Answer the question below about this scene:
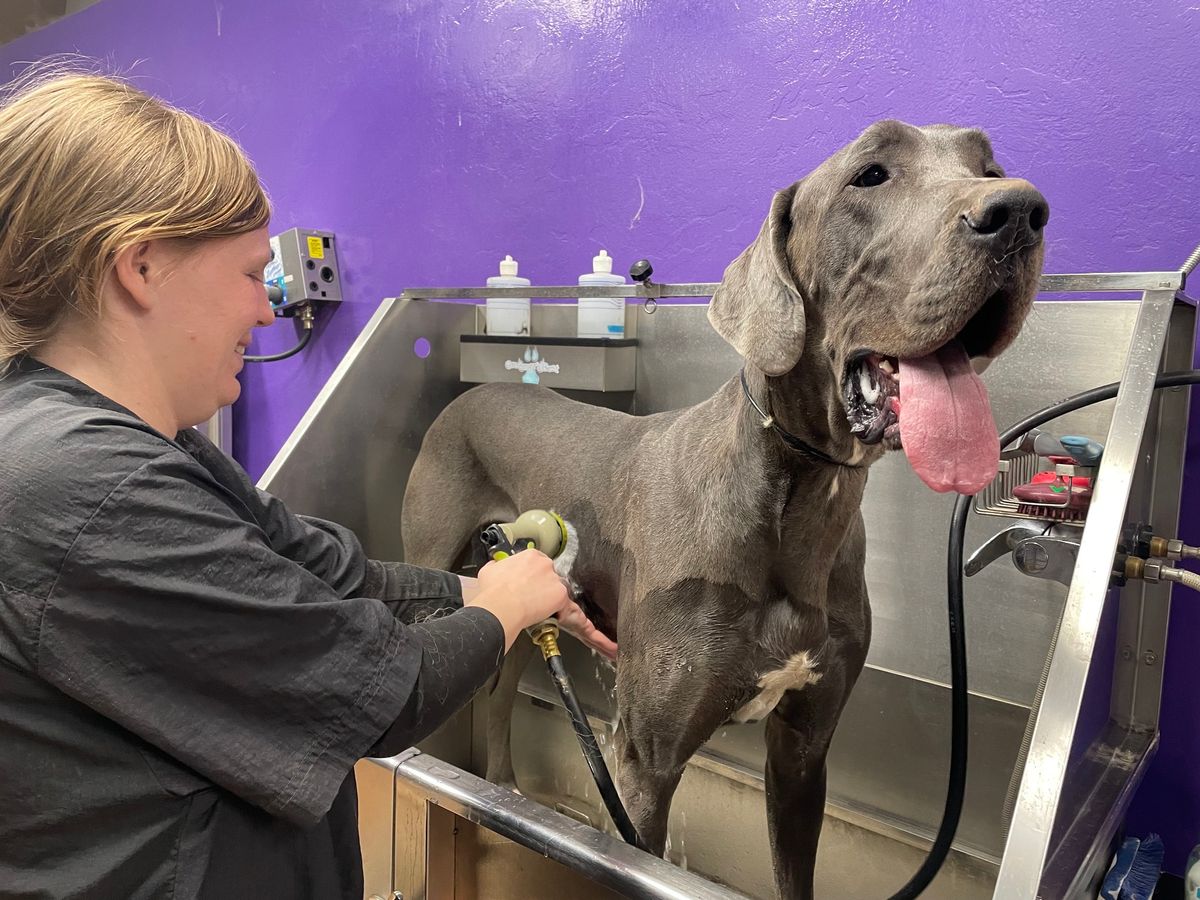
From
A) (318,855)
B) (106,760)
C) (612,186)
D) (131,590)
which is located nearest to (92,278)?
(131,590)

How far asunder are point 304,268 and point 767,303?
212 centimetres

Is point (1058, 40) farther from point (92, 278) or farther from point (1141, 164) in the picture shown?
point (92, 278)

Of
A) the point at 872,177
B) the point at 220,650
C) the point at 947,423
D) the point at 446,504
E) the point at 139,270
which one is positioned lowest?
the point at 446,504

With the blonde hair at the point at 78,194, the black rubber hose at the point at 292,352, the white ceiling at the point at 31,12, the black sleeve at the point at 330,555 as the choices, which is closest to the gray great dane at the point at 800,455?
the black sleeve at the point at 330,555

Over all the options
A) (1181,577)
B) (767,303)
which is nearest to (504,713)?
(767,303)

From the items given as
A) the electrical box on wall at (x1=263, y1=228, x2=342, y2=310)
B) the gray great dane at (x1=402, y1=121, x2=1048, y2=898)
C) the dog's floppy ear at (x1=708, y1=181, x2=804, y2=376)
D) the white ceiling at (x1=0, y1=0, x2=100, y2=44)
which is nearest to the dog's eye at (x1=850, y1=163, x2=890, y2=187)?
the gray great dane at (x1=402, y1=121, x2=1048, y2=898)

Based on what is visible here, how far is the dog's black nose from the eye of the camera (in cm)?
81

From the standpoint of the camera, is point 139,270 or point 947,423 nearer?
point 139,270

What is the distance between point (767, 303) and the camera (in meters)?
1.06

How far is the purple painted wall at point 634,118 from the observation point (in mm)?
1358

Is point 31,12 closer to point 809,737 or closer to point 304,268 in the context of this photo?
point 304,268

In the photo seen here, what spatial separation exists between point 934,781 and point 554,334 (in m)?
1.31

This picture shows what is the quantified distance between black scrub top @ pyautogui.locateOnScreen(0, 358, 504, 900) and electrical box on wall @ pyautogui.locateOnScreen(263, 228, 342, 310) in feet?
6.94

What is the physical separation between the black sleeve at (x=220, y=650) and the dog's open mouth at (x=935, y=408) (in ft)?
1.86
